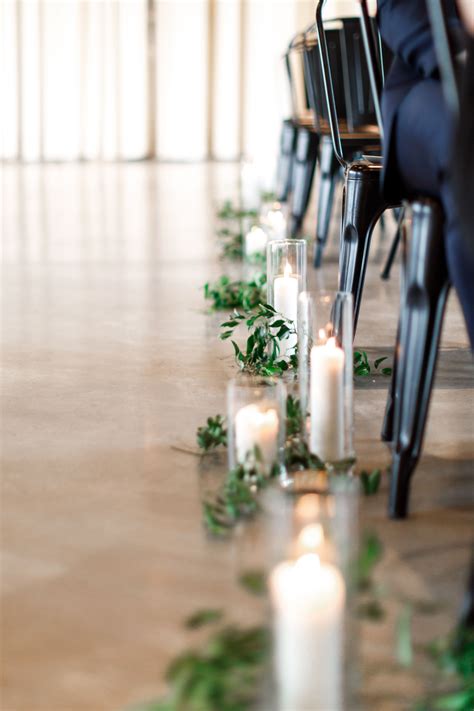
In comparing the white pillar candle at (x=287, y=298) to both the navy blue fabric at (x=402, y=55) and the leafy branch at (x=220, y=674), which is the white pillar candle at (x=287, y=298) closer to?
the navy blue fabric at (x=402, y=55)

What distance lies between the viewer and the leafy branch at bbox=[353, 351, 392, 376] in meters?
2.22

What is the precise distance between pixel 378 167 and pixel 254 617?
44.5 inches

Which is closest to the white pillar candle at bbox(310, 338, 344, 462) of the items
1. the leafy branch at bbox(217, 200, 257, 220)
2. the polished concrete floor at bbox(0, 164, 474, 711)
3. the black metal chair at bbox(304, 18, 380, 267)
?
the polished concrete floor at bbox(0, 164, 474, 711)

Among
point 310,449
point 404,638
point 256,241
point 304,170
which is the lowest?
point 404,638

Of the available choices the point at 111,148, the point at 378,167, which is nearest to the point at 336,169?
the point at 378,167

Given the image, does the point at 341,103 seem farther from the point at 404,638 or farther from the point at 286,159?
the point at 404,638

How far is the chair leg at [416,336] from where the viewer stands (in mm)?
1420

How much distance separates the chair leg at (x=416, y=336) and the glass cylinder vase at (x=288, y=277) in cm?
70

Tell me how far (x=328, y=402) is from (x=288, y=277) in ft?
2.11

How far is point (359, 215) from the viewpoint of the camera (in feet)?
A: 6.72

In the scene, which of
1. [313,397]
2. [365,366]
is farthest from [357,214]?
[313,397]

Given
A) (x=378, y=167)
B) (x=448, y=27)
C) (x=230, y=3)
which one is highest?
(x=230, y=3)

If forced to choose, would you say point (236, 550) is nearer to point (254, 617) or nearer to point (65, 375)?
point (254, 617)

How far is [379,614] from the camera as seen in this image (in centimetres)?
97
